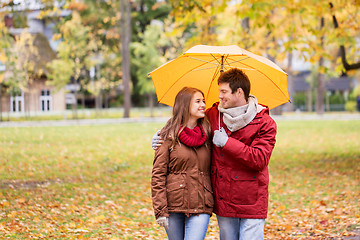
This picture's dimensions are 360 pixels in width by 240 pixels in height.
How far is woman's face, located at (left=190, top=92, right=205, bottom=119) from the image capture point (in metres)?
3.86

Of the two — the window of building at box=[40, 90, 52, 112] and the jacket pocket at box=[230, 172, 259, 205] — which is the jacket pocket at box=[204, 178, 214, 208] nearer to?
the jacket pocket at box=[230, 172, 259, 205]

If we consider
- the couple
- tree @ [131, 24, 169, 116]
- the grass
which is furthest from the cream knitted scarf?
tree @ [131, 24, 169, 116]

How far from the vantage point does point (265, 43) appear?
16375 millimetres

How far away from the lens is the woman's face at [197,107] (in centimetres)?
386

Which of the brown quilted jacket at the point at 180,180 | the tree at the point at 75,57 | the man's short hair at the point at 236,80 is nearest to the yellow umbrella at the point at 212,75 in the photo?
the man's short hair at the point at 236,80

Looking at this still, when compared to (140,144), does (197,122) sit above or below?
above

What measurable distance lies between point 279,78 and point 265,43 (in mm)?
12353

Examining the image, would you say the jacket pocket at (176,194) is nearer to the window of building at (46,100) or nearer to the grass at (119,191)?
the grass at (119,191)

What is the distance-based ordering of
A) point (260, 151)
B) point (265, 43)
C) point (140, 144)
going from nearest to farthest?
1. point (260, 151)
2. point (265, 43)
3. point (140, 144)

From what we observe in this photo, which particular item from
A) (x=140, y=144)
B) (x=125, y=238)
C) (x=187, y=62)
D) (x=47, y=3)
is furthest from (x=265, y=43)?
(x=187, y=62)

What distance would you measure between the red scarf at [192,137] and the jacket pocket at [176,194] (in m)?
0.33

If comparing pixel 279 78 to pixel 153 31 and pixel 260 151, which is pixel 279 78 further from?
pixel 153 31

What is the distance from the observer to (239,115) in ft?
12.3

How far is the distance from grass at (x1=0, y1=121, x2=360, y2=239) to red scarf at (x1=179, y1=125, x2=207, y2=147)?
10.5 feet
